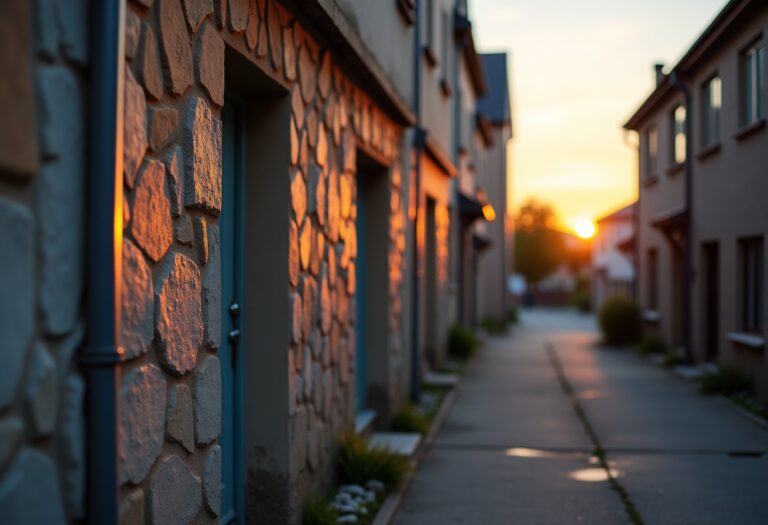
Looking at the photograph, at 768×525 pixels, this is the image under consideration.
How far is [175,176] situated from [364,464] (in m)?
3.53

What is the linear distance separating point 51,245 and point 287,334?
8.67 ft

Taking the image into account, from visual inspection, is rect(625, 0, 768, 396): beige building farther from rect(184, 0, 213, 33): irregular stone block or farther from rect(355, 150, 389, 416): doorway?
rect(184, 0, 213, 33): irregular stone block

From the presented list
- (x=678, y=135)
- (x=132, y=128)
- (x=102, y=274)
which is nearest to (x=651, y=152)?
(x=678, y=135)

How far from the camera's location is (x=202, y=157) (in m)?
3.48

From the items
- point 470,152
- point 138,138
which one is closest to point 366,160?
point 138,138

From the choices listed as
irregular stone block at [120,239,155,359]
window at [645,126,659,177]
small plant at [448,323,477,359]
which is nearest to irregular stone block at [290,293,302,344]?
irregular stone block at [120,239,155,359]

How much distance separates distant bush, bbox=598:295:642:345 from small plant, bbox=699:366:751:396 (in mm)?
8413

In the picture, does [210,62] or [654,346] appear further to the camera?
[654,346]

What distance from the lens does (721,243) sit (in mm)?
12523

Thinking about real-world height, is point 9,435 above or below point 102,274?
below

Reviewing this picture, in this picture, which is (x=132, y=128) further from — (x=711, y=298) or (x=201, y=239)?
(x=711, y=298)

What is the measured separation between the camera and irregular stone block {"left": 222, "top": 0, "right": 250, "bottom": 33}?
385 cm

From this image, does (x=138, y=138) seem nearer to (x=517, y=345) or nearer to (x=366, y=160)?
(x=366, y=160)

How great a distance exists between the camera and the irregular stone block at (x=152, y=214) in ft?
9.36
